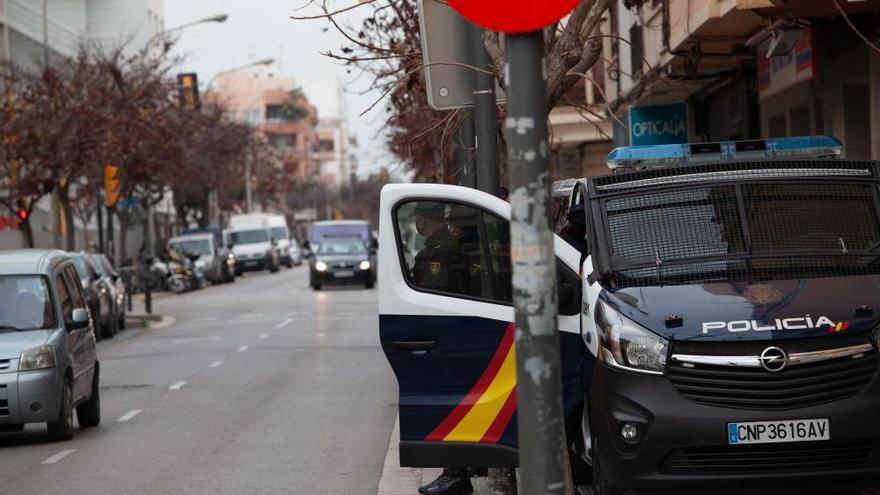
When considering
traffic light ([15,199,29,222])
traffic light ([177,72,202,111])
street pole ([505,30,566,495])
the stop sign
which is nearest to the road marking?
street pole ([505,30,566,495])

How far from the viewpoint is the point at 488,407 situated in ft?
25.6

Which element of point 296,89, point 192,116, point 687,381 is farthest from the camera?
point 296,89

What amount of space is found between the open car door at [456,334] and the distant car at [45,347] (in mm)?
6460

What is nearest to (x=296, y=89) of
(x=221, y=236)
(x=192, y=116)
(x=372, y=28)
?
(x=221, y=236)

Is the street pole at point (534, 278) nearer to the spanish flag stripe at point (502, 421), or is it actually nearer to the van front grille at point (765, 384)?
the van front grille at point (765, 384)

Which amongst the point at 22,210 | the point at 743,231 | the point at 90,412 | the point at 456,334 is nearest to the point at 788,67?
the point at 90,412

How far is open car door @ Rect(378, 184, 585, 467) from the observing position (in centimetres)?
782

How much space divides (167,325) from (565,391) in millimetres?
26802

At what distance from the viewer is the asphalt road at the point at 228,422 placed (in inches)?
444

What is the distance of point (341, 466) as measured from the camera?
11797 millimetres

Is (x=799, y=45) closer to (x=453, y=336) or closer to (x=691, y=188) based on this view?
(x=691, y=188)

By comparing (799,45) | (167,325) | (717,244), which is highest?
(799,45)

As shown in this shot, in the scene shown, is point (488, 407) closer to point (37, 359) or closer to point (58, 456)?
point (58, 456)

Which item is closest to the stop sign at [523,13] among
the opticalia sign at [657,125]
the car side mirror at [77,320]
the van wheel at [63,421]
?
the van wheel at [63,421]
